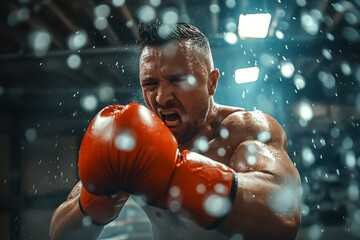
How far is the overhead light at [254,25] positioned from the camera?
3.48m

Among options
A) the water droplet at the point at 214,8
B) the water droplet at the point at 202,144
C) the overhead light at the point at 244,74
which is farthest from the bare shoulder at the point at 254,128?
the overhead light at the point at 244,74

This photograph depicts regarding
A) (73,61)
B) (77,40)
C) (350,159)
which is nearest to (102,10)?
(77,40)

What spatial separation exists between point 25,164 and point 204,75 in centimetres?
690

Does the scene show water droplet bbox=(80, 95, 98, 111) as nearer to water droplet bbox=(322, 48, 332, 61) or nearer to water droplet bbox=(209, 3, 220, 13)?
water droplet bbox=(209, 3, 220, 13)

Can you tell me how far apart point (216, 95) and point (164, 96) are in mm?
3340

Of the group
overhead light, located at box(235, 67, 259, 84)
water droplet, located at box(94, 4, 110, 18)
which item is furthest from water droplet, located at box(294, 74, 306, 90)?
water droplet, located at box(94, 4, 110, 18)

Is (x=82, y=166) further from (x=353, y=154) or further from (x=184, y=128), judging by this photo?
(x=353, y=154)

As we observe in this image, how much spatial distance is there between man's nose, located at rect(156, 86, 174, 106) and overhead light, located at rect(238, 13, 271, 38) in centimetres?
271

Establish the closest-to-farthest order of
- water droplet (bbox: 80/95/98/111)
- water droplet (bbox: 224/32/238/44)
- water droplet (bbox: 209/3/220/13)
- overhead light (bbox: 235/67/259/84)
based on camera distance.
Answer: water droplet (bbox: 209/3/220/13), water droplet (bbox: 224/32/238/44), overhead light (bbox: 235/67/259/84), water droplet (bbox: 80/95/98/111)

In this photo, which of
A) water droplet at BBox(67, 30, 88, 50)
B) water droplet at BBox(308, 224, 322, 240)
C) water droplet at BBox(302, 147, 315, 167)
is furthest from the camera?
water droplet at BBox(302, 147, 315, 167)

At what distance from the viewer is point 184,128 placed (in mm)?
Result: 1372

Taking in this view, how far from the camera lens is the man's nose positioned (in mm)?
1250

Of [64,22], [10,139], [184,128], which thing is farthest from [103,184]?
[10,139]

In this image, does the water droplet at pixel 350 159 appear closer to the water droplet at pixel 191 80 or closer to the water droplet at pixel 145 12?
the water droplet at pixel 145 12
